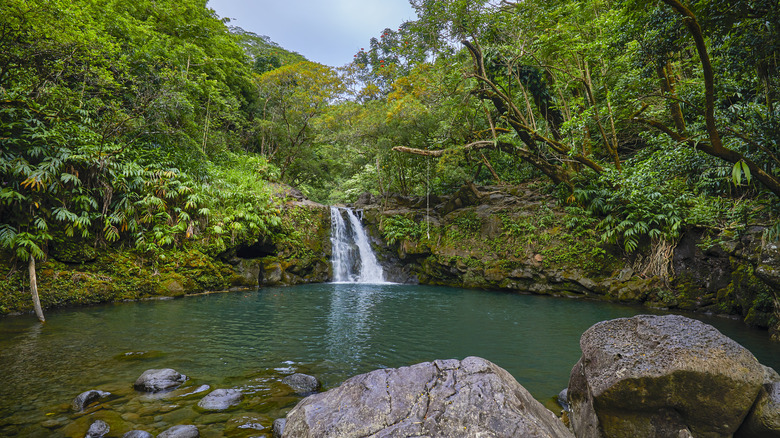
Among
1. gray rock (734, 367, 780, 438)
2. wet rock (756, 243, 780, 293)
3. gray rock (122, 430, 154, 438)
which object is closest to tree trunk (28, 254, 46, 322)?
gray rock (122, 430, 154, 438)

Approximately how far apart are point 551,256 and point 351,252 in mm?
9130

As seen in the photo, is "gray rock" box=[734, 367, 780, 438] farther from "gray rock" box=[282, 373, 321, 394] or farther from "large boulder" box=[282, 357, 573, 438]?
"gray rock" box=[282, 373, 321, 394]

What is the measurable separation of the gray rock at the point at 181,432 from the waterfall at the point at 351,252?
12.9m

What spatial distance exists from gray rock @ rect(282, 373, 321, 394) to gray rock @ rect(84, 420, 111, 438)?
6.13 ft

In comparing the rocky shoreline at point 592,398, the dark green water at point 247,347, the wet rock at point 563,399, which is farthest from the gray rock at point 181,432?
the wet rock at point 563,399

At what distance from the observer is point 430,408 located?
2051mm

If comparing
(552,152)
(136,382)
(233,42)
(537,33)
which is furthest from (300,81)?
(136,382)

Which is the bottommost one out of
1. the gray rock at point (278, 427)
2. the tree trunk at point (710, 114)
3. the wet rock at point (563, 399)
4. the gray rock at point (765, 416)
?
the wet rock at point (563, 399)

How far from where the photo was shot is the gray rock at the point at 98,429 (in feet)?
10.4

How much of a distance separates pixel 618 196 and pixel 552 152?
3.07 m

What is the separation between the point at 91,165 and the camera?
8500 millimetres

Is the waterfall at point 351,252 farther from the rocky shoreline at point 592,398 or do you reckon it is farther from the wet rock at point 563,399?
the rocky shoreline at point 592,398

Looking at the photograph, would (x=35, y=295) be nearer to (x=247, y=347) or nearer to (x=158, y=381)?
(x=247, y=347)

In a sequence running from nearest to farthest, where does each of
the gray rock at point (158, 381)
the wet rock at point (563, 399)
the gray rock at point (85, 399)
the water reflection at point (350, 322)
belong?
the gray rock at point (85, 399) → the wet rock at point (563, 399) → the gray rock at point (158, 381) → the water reflection at point (350, 322)
